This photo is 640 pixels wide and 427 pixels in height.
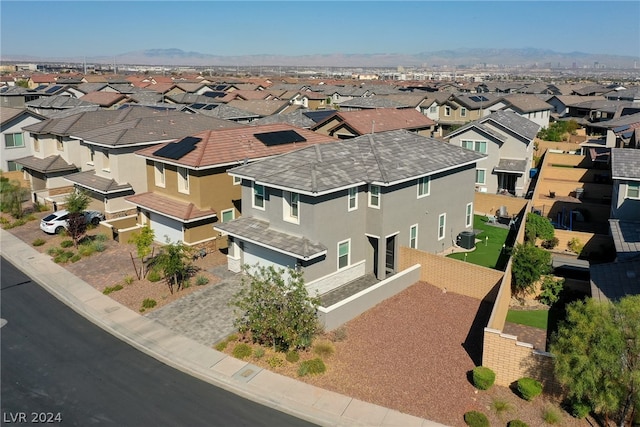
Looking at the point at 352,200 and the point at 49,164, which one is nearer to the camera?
the point at 352,200

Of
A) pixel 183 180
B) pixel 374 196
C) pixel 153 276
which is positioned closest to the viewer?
pixel 374 196

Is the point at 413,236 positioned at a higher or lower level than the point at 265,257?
higher

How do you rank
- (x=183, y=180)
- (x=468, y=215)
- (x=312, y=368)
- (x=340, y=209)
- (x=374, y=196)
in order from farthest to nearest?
(x=468, y=215) → (x=183, y=180) → (x=374, y=196) → (x=340, y=209) → (x=312, y=368)

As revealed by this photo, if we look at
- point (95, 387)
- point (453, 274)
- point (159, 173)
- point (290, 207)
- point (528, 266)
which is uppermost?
point (159, 173)

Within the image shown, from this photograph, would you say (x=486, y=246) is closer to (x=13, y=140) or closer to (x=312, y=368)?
(x=312, y=368)

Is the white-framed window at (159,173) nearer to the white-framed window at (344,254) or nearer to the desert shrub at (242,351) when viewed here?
the white-framed window at (344,254)

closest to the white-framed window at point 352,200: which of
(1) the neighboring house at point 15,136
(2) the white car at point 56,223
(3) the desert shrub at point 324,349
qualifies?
(3) the desert shrub at point 324,349


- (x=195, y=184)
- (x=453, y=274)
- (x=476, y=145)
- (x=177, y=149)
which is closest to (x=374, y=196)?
(x=453, y=274)

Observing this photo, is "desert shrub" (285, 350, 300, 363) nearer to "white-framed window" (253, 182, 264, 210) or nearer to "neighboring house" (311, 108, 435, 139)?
"white-framed window" (253, 182, 264, 210)
